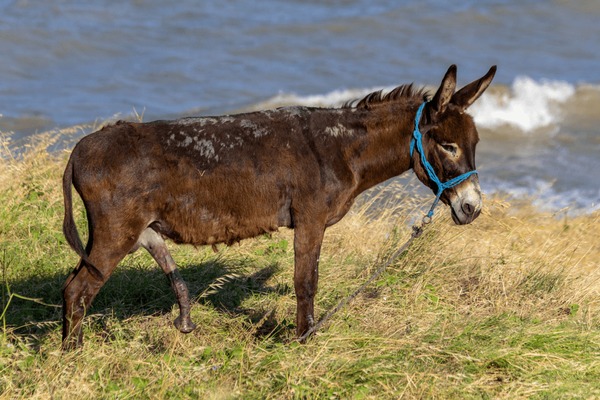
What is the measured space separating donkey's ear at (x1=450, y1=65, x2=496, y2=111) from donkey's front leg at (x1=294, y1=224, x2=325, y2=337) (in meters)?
1.19

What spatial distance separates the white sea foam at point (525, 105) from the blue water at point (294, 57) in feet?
0.19

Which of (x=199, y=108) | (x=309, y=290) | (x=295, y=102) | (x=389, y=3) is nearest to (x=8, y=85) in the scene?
(x=199, y=108)

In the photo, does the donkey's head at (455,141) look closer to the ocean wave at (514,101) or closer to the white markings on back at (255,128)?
the white markings on back at (255,128)

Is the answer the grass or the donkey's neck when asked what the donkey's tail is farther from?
the donkey's neck

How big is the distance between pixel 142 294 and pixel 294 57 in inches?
497

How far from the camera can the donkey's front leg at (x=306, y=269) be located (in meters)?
5.84

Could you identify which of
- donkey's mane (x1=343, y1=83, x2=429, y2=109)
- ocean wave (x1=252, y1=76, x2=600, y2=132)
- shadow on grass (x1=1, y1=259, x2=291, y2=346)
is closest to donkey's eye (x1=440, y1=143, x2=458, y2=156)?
donkey's mane (x1=343, y1=83, x2=429, y2=109)

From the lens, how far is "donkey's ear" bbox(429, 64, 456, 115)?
573cm

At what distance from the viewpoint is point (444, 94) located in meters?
5.84

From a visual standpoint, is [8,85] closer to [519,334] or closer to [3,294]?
[3,294]

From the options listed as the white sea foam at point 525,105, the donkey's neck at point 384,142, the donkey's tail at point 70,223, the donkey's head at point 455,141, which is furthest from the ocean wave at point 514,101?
the donkey's tail at point 70,223

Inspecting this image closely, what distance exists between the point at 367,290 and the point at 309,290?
3.39 ft

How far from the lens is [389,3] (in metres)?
22.7

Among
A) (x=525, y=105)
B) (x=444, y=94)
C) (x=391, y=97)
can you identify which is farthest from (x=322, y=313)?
(x=525, y=105)
